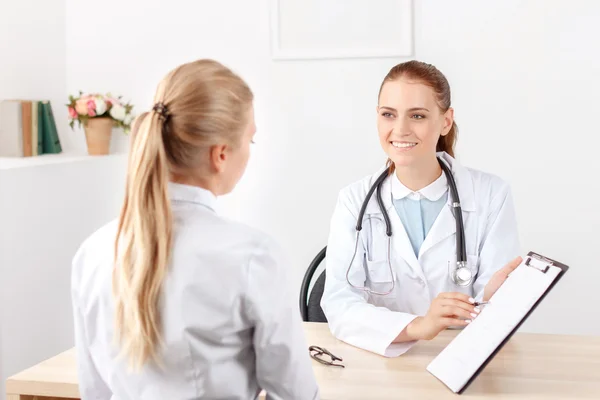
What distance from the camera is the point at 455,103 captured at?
10.8ft

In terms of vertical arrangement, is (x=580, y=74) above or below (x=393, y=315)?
above

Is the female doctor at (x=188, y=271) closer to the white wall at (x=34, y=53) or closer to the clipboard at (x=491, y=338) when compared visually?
the clipboard at (x=491, y=338)

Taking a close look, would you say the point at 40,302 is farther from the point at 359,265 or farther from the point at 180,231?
the point at 180,231

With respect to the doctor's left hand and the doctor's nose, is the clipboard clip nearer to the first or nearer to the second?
the doctor's left hand

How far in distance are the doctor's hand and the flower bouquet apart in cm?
203

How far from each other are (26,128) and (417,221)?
1764 millimetres

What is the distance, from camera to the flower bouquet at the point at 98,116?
11.3ft

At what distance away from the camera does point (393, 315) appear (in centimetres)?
191

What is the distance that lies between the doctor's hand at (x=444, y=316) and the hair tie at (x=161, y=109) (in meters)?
0.79

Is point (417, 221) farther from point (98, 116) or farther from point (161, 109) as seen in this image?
point (98, 116)

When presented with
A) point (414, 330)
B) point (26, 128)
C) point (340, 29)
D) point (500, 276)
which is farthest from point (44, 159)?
point (500, 276)

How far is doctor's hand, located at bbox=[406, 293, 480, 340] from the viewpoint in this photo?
1.77 m

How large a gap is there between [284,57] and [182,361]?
2.26 meters

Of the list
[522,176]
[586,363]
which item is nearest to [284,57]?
[522,176]
